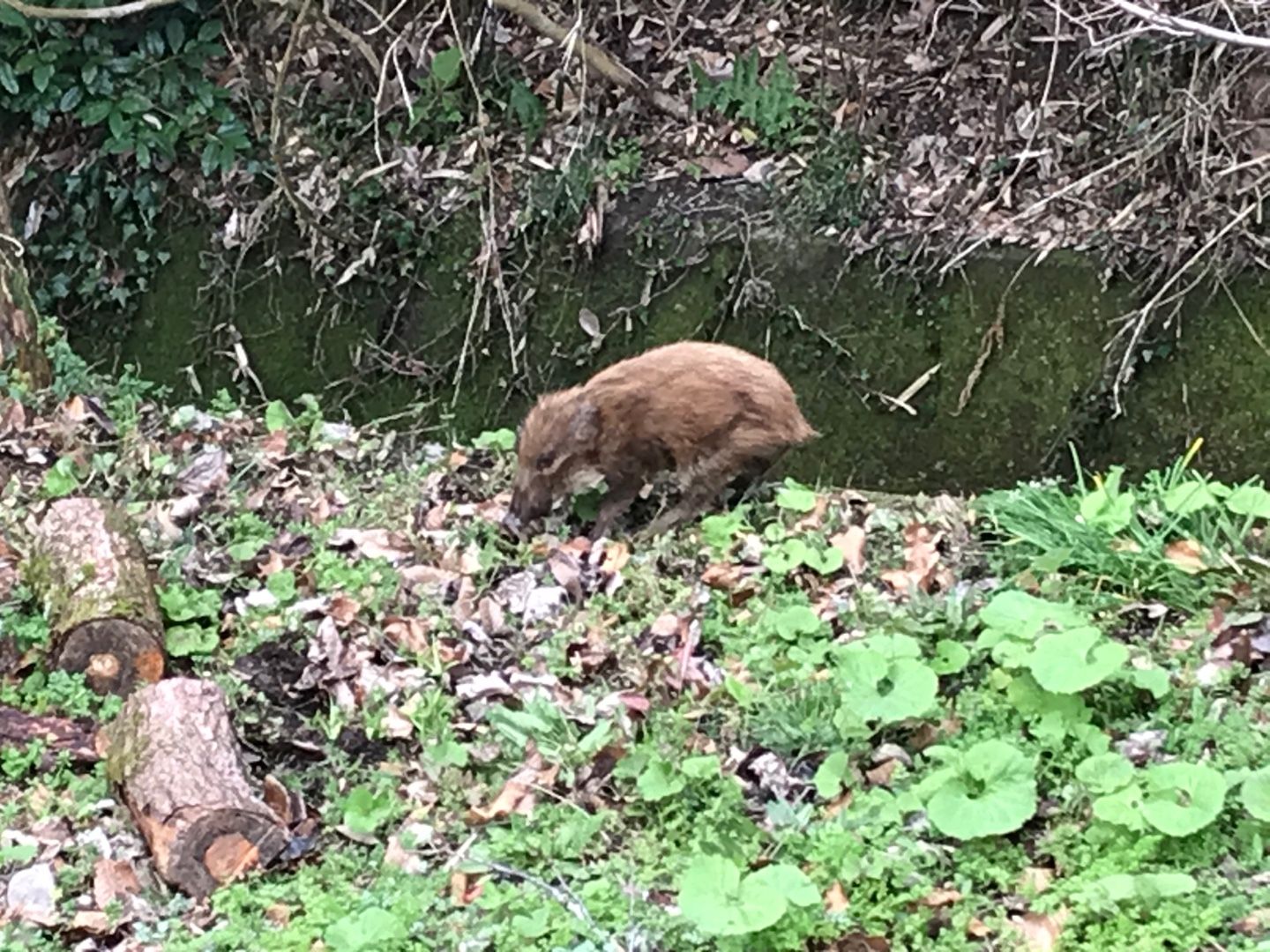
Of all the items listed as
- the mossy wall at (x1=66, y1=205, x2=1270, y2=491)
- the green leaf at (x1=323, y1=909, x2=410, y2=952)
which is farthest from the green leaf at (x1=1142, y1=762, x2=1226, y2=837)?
the mossy wall at (x1=66, y1=205, x2=1270, y2=491)

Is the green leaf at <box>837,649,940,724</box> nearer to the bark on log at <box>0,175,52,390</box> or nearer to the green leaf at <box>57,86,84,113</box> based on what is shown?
the bark on log at <box>0,175,52,390</box>

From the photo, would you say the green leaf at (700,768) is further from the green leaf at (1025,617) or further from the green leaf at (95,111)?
the green leaf at (95,111)

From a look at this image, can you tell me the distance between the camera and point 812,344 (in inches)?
328

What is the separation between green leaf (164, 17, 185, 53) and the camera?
8617 millimetres

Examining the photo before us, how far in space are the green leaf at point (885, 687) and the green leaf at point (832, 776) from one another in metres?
0.16

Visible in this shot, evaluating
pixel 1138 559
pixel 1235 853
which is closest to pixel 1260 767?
pixel 1235 853

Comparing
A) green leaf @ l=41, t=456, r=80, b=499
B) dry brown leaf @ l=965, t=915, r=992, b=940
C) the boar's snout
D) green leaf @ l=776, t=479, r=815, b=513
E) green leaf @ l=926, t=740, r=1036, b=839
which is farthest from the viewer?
green leaf @ l=41, t=456, r=80, b=499

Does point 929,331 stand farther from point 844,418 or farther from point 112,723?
point 112,723

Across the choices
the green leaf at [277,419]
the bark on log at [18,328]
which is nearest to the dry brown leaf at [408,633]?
the green leaf at [277,419]

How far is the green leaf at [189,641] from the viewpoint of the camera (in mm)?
5199

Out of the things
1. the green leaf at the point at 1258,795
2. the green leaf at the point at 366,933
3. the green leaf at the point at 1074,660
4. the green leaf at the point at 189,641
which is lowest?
the green leaf at the point at 189,641

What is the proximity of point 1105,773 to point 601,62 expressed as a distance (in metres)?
6.29

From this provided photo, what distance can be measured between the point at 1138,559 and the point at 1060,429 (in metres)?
3.03

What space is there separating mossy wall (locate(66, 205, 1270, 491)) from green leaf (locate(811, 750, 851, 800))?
4.32 metres
